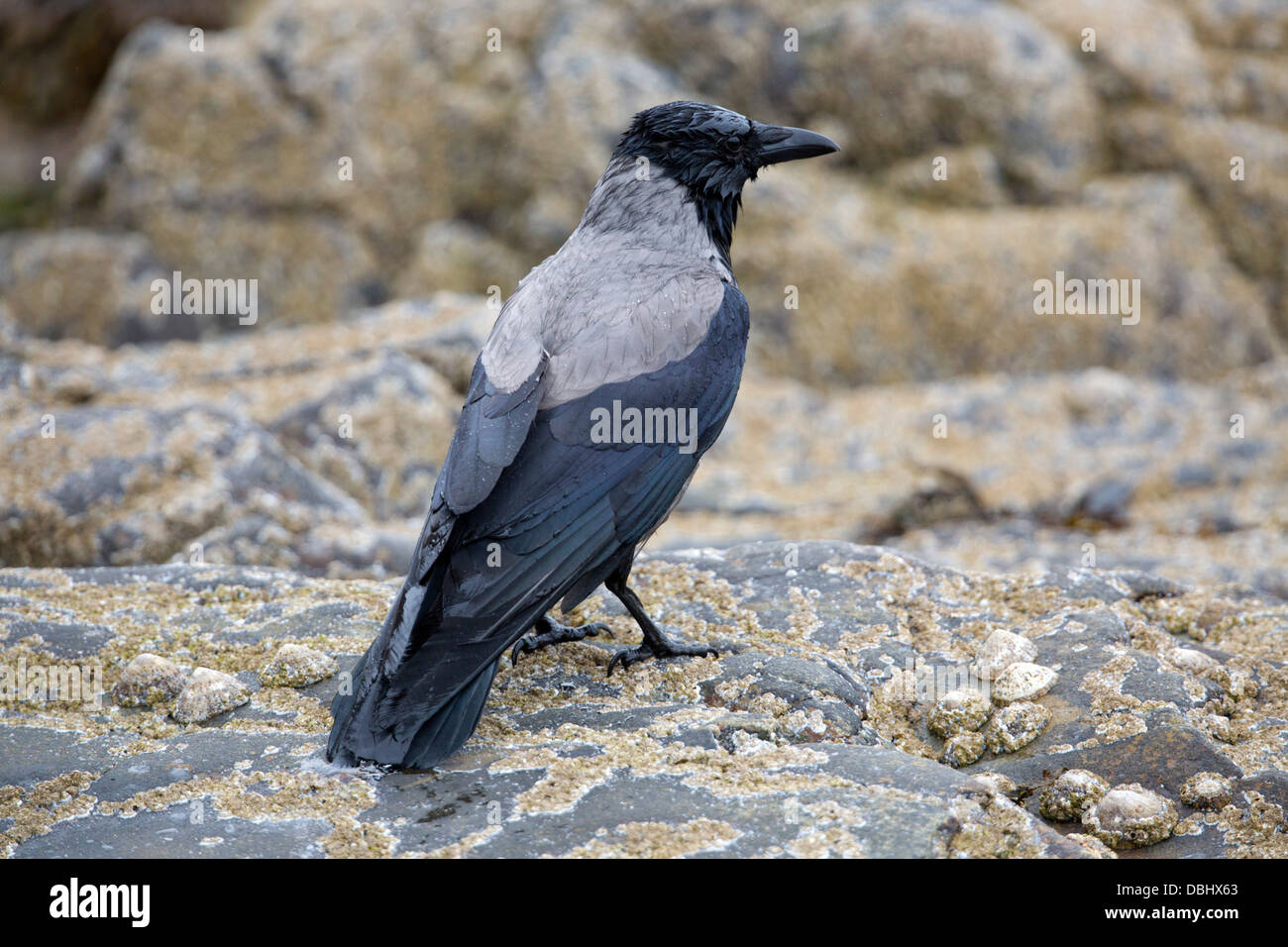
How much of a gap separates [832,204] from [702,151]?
6.24 m

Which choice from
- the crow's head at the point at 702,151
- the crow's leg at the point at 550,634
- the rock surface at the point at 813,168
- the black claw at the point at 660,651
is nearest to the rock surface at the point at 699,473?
the rock surface at the point at 813,168

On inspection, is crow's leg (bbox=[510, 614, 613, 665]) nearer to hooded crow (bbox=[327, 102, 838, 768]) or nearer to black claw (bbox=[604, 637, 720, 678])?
hooded crow (bbox=[327, 102, 838, 768])

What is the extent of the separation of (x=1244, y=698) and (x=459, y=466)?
2.48 meters

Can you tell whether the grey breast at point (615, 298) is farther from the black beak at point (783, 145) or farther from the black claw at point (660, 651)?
the black claw at point (660, 651)

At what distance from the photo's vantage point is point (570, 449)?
3721 mm

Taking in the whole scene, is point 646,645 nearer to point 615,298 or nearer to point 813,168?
point 615,298

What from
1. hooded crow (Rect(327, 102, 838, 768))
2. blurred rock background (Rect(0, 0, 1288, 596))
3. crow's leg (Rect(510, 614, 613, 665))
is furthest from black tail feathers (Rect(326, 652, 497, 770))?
blurred rock background (Rect(0, 0, 1288, 596))

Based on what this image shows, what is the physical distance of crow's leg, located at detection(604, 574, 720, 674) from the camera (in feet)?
13.2

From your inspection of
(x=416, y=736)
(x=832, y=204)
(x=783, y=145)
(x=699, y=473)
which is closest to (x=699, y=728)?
(x=416, y=736)

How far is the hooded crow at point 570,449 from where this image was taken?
3355 mm

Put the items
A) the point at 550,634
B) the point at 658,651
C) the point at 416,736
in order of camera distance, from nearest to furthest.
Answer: the point at 416,736 → the point at 658,651 → the point at 550,634

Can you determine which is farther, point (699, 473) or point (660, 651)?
point (699, 473)

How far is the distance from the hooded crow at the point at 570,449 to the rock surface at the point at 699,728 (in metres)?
0.18

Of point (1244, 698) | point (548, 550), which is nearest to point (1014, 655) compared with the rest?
point (1244, 698)
